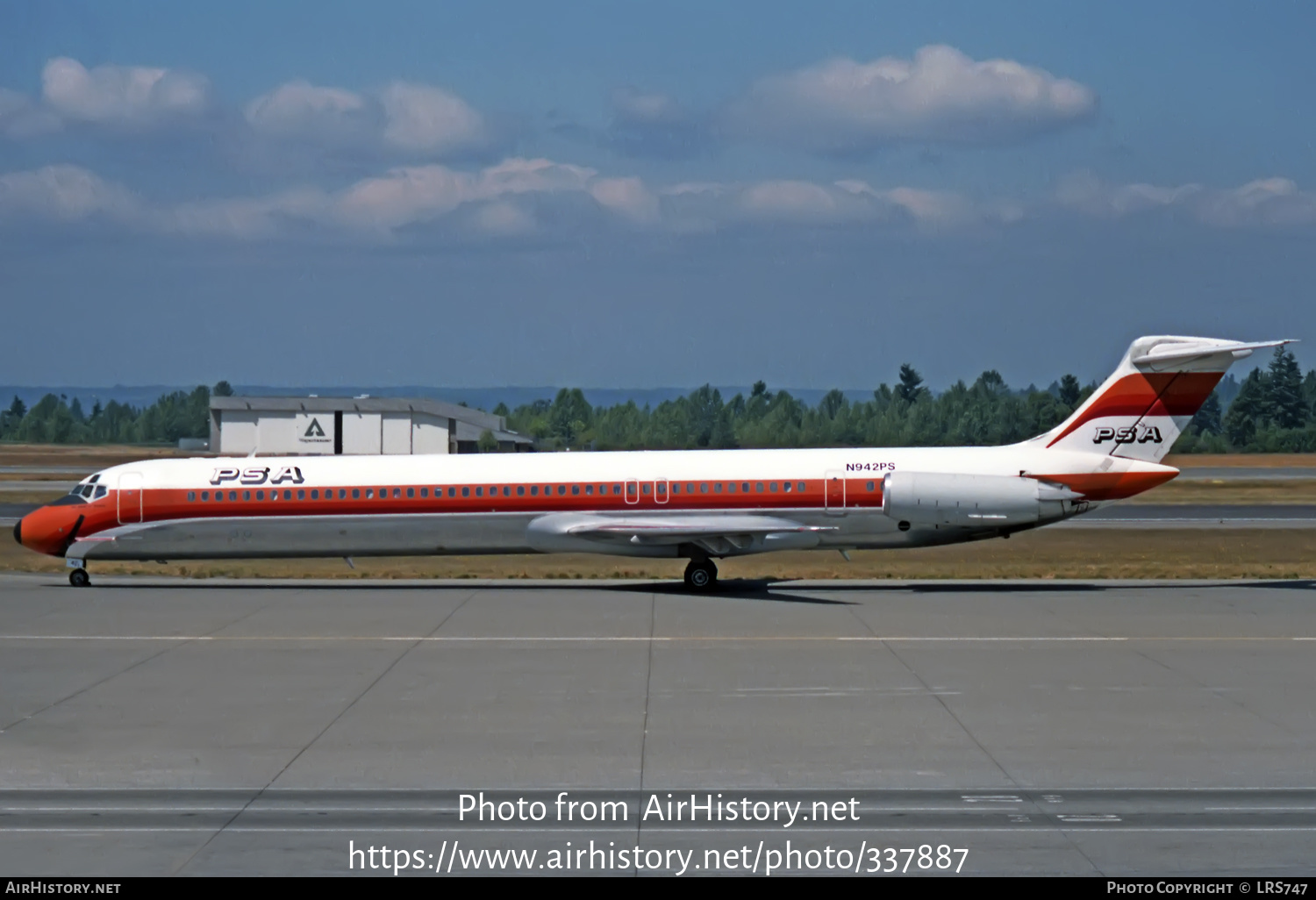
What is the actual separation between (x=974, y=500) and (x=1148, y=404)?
424 centimetres

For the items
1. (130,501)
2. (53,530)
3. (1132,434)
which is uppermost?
(1132,434)

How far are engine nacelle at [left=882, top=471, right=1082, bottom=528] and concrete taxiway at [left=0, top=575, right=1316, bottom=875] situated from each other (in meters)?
2.67

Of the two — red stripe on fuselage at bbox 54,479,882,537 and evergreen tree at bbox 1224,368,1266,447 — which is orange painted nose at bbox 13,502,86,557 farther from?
evergreen tree at bbox 1224,368,1266,447

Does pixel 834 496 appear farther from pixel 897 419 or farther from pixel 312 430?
pixel 897 419

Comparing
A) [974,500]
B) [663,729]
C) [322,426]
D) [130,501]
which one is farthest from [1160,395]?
[322,426]

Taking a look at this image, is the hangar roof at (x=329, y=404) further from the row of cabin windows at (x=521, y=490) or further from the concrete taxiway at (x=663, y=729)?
the concrete taxiway at (x=663, y=729)

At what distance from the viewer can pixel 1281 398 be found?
150m

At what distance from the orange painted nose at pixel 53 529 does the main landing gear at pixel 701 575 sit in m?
13.3

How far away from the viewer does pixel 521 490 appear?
30.5 m

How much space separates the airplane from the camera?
29.6 meters

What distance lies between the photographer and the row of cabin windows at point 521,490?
1188 inches

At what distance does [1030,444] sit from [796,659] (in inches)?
489
